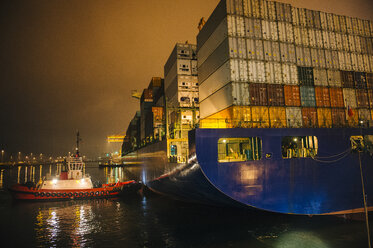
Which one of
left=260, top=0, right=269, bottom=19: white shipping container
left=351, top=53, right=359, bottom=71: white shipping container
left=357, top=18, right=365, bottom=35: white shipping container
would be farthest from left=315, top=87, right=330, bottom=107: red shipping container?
left=357, top=18, right=365, bottom=35: white shipping container

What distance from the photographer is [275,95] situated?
16344 mm

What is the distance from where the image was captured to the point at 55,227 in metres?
15.1

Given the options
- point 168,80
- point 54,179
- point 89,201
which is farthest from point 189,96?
point 54,179

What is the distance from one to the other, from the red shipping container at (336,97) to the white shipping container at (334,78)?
0.41 meters

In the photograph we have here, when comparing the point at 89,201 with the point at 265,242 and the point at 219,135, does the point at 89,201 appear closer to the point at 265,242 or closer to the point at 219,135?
the point at 219,135

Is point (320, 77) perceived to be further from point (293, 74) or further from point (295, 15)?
point (295, 15)

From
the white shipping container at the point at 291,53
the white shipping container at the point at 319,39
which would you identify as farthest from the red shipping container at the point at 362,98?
the white shipping container at the point at 291,53

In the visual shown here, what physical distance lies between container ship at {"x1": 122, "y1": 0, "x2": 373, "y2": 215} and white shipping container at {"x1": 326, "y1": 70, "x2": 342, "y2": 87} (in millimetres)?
82

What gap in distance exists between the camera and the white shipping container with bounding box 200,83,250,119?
1548 centimetres

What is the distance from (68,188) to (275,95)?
21.7m

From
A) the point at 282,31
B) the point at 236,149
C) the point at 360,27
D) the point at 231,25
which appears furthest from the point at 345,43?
the point at 236,149

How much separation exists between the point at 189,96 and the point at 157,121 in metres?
5.54

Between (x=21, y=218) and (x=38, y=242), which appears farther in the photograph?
(x=21, y=218)

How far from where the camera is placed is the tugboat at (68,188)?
76.4 ft
